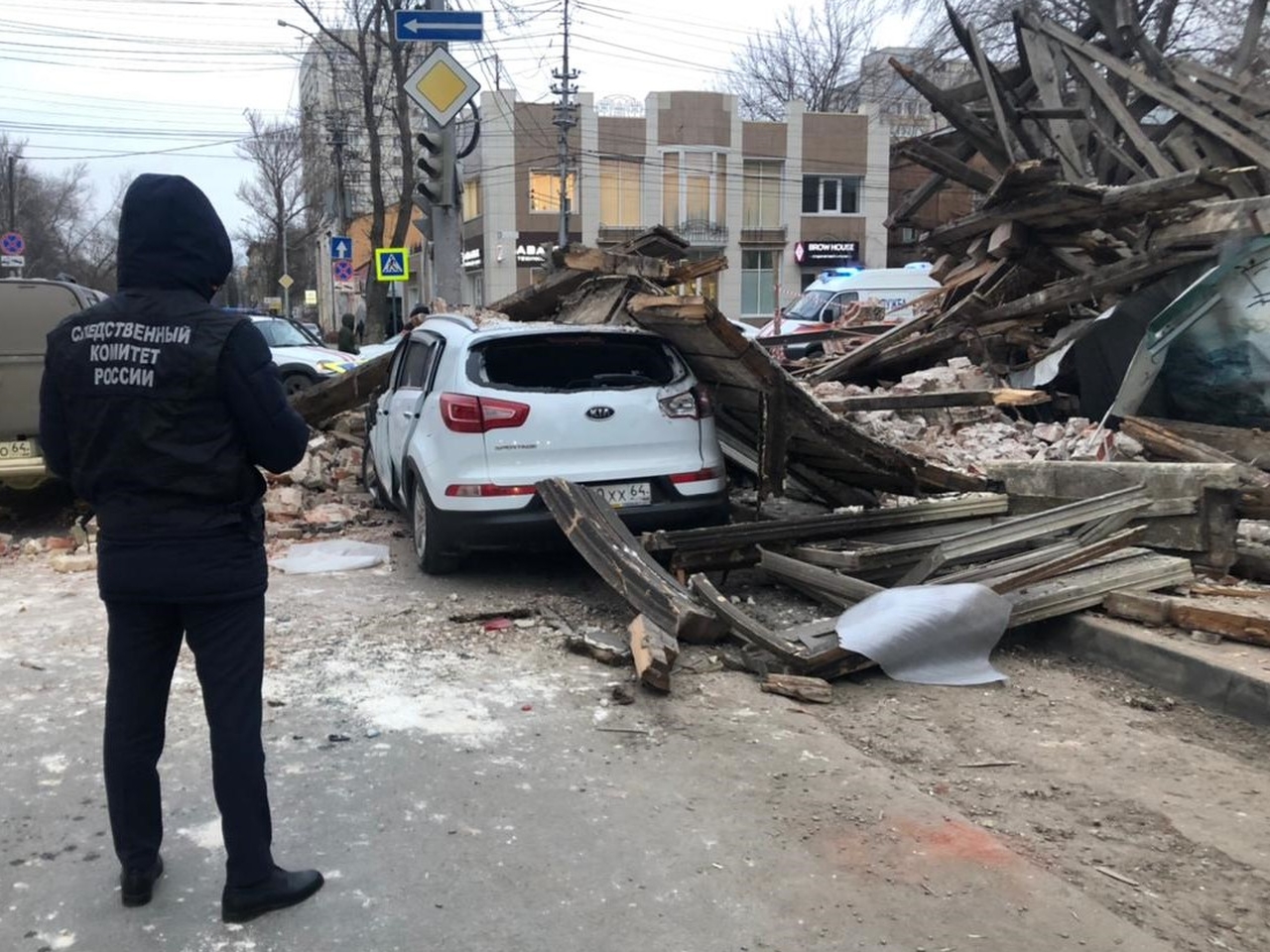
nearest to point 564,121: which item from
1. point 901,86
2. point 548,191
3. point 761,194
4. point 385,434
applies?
point 548,191

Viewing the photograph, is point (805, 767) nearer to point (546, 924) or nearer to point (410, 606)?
point (546, 924)

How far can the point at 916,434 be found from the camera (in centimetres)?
1099

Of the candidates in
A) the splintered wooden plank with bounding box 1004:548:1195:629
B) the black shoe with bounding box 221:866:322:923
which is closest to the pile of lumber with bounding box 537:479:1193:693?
the splintered wooden plank with bounding box 1004:548:1195:629

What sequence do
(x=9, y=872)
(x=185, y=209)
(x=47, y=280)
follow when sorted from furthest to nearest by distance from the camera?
(x=47, y=280) < (x=9, y=872) < (x=185, y=209)

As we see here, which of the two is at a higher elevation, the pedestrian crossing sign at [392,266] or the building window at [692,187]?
the building window at [692,187]

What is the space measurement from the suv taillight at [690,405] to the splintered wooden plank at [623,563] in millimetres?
816

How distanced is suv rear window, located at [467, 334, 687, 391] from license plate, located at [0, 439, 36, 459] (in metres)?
3.94

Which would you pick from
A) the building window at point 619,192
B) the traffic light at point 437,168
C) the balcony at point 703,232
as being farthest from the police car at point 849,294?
the building window at point 619,192

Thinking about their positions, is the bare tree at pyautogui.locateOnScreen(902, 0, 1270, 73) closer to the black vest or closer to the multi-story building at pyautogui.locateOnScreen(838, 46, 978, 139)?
the multi-story building at pyautogui.locateOnScreen(838, 46, 978, 139)

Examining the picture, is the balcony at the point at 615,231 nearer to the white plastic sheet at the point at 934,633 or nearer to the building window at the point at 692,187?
the building window at the point at 692,187

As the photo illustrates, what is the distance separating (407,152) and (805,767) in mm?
26503

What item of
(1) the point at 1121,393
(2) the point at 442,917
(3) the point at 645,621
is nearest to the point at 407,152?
(1) the point at 1121,393

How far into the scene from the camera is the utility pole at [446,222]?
12188mm

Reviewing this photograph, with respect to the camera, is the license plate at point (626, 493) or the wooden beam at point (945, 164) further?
the wooden beam at point (945, 164)
